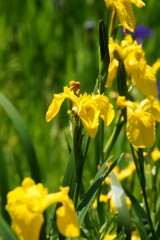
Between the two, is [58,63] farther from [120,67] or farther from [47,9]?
[120,67]

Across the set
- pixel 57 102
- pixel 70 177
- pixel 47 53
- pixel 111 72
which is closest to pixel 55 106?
pixel 57 102

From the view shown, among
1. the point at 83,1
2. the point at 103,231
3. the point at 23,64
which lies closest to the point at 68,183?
the point at 103,231

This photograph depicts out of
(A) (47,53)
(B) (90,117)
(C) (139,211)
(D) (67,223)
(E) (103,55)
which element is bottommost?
(C) (139,211)

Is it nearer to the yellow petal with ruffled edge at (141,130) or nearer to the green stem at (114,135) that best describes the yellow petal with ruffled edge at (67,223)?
the yellow petal with ruffled edge at (141,130)

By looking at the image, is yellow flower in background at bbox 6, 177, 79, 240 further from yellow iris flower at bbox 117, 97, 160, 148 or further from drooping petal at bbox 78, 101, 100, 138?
yellow iris flower at bbox 117, 97, 160, 148

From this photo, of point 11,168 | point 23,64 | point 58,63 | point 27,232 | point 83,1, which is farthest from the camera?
point 83,1

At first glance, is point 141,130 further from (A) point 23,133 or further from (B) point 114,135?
(A) point 23,133
